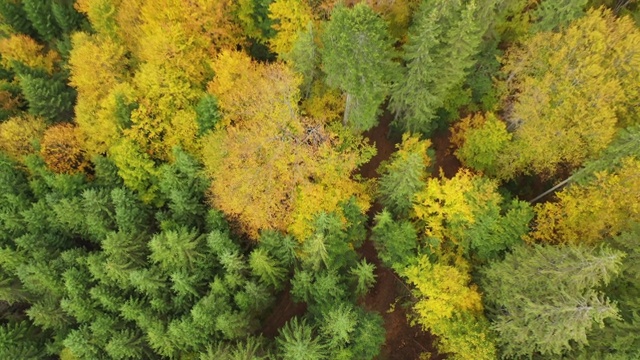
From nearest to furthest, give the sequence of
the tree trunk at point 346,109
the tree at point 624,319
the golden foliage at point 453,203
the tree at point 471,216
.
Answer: the tree at point 624,319, the tree at point 471,216, the golden foliage at point 453,203, the tree trunk at point 346,109

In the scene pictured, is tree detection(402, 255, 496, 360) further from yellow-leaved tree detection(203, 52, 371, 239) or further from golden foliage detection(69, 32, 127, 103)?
golden foliage detection(69, 32, 127, 103)

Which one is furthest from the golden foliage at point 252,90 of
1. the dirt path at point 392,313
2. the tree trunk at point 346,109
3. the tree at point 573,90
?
the tree at point 573,90

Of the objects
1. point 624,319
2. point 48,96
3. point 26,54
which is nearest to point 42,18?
point 26,54

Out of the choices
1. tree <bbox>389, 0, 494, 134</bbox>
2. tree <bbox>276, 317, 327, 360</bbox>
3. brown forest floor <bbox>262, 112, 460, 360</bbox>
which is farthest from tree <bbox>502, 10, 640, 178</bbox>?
tree <bbox>276, 317, 327, 360</bbox>

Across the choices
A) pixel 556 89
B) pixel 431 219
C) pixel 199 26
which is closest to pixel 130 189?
pixel 199 26

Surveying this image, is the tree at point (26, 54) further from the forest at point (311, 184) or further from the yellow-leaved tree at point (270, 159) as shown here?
the yellow-leaved tree at point (270, 159)
